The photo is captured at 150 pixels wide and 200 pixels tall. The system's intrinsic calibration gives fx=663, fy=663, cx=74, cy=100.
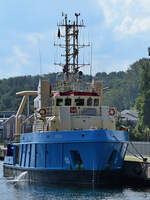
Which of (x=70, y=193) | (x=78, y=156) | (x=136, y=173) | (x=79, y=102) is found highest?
(x=79, y=102)

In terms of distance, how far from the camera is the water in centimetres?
4131

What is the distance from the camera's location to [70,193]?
4269 centimetres

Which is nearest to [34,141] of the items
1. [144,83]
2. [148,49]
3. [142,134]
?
[142,134]

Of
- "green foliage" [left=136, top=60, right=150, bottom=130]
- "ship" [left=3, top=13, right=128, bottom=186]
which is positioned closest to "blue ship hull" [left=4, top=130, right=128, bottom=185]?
"ship" [left=3, top=13, right=128, bottom=186]

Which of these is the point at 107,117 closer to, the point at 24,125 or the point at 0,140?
the point at 24,125

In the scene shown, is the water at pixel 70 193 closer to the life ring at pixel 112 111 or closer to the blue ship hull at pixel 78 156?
the blue ship hull at pixel 78 156

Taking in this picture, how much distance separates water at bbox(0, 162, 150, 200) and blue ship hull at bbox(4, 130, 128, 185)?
0.91 meters

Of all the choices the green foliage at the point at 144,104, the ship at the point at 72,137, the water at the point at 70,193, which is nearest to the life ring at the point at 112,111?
the ship at the point at 72,137

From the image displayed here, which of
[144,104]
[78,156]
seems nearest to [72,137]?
[78,156]

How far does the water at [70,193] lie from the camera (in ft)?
136

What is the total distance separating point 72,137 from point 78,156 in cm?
141

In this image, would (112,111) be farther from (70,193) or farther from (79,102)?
(70,193)

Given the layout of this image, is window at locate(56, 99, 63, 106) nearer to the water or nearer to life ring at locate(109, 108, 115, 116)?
life ring at locate(109, 108, 115, 116)

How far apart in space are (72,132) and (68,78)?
846 cm
